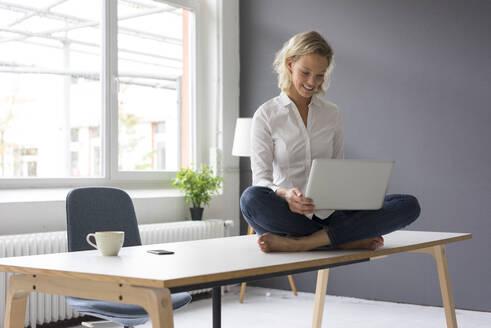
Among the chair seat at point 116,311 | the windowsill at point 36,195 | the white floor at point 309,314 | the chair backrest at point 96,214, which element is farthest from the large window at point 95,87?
the chair seat at point 116,311

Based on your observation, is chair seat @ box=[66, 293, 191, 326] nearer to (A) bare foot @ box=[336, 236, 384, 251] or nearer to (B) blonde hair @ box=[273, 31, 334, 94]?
(A) bare foot @ box=[336, 236, 384, 251]

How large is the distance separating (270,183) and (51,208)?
72.9 inches

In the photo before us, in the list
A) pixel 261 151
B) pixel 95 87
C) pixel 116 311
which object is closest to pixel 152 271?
pixel 116 311

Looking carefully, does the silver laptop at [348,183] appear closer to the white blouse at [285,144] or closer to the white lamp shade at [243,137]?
the white blouse at [285,144]

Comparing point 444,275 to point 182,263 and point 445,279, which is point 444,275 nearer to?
point 445,279

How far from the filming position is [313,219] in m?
1.98

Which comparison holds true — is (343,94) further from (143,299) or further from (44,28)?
(143,299)

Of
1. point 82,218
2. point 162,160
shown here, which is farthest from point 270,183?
point 162,160

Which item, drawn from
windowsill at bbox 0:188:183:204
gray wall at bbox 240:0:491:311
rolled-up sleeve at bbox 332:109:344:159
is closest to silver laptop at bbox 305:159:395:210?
rolled-up sleeve at bbox 332:109:344:159

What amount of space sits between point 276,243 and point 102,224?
770 millimetres

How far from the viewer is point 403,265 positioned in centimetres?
405

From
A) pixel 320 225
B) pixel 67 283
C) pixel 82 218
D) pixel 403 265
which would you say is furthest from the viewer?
pixel 403 265

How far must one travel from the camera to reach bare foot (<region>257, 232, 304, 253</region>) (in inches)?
71.4

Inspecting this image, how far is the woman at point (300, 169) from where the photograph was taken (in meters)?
1.87
